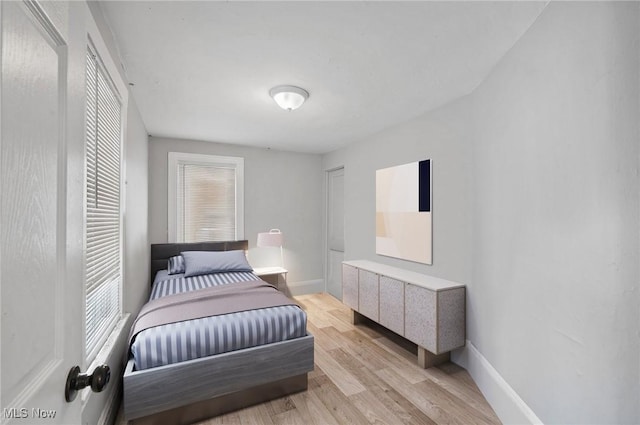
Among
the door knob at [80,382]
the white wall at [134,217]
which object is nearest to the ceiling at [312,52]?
the white wall at [134,217]

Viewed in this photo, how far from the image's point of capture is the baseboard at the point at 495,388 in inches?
64.6

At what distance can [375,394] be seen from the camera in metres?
2.19

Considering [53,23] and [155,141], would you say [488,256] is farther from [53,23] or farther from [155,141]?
[155,141]

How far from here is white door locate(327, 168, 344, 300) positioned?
4633 mm

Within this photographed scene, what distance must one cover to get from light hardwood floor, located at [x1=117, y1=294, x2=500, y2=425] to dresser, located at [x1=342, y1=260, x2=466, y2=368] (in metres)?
0.23

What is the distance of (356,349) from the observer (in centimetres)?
292

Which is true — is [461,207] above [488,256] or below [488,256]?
above

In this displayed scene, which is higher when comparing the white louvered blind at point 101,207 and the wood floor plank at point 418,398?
the white louvered blind at point 101,207

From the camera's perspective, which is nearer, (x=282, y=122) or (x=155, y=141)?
(x=282, y=122)

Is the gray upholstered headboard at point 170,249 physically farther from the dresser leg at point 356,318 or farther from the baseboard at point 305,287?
the dresser leg at point 356,318

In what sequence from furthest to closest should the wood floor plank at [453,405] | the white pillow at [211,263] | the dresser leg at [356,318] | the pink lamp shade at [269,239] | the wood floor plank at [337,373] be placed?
the pink lamp shade at [269,239]
the dresser leg at [356,318]
the white pillow at [211,263]
the wood floor plank at [337,373]
the wood floor plank at [453,405]

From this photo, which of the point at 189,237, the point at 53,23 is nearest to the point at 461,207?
the point at 53,23

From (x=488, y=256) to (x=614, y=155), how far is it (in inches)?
46.1

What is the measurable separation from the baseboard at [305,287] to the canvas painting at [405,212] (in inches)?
67.9
